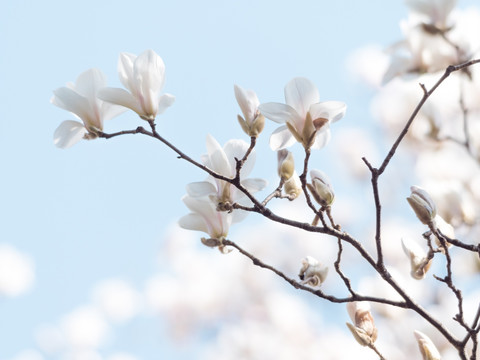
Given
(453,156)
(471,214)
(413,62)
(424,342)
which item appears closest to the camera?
(424,342)

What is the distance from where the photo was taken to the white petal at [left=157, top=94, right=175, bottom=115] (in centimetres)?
87

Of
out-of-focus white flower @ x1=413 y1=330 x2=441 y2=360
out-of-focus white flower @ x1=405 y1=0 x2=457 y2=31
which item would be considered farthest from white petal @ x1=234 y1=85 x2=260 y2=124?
out-of-focus white flower @ x1=405 y1=0 x2=457 y2=31

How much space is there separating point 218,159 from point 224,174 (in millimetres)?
24

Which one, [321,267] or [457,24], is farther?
[457,24]

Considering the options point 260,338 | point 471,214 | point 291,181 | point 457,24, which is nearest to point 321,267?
point 291,181

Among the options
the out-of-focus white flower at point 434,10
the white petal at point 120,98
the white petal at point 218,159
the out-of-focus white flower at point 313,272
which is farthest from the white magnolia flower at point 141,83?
the out-of-focus white flower at point 434,10

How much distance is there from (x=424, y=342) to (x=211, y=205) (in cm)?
38

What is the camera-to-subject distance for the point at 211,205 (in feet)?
2.93

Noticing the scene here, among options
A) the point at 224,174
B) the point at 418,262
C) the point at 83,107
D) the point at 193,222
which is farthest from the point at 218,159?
the point at 418,262

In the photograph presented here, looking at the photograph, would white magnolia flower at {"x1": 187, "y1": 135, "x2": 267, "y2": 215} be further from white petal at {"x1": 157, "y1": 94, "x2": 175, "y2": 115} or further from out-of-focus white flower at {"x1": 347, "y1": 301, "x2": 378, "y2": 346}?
out-of-focus white flower at {"x1": 347, "y1": 301, "x2": 378, "y2": 346}

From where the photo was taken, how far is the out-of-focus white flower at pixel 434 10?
1425 millimetres

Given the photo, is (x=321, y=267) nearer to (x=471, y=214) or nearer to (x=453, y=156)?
(x=471, y=214)

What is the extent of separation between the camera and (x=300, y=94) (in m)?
0.81

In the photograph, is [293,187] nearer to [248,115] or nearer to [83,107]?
[248,115]
